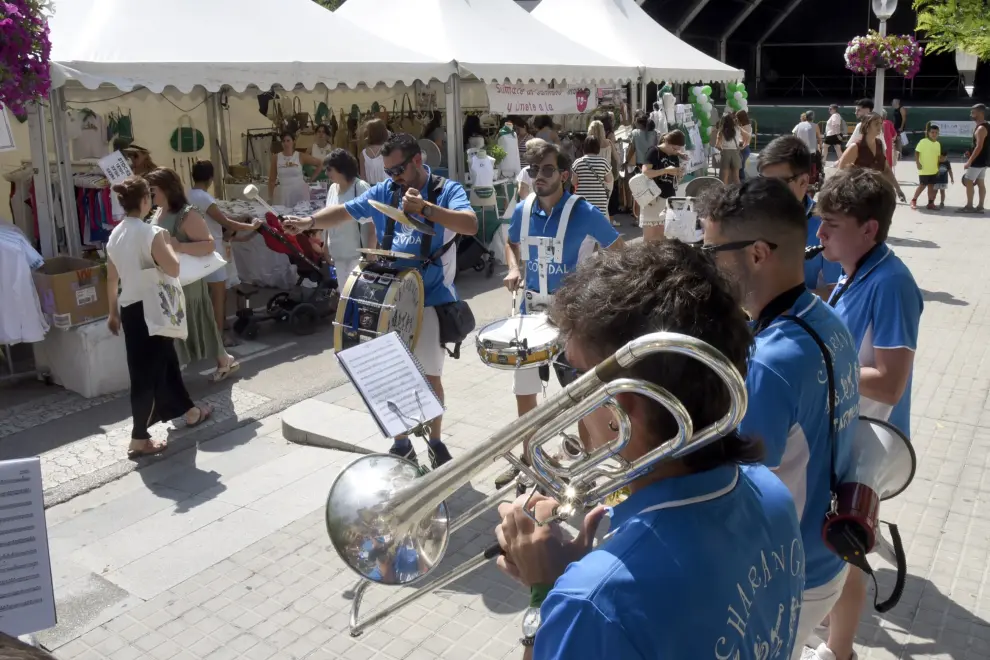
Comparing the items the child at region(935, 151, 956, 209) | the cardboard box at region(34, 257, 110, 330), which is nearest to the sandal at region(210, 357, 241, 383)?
the cardboard box at region(34, 257, 110, 330)

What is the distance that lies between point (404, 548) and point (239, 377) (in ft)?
19.2

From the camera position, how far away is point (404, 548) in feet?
6.08

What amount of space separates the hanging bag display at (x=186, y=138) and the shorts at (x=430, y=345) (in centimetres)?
812

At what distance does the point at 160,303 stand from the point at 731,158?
12187 mm

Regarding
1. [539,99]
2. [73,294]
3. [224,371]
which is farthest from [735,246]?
[539,99]

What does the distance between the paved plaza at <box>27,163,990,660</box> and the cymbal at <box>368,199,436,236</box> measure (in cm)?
150

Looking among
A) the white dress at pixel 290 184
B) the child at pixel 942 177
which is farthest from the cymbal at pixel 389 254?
A: the child at pixel 942 177

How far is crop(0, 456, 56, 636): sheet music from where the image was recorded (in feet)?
7.40

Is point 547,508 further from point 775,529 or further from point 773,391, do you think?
point 773,391

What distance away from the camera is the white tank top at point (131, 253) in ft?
18.7

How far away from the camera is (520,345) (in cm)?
416

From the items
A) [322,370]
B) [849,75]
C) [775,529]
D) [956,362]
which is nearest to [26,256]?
[322,370]

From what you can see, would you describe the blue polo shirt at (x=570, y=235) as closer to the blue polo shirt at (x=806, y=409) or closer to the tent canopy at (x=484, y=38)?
the blue polo shirt at (x=806, y=409)

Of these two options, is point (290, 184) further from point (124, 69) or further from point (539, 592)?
point (539, 592)
